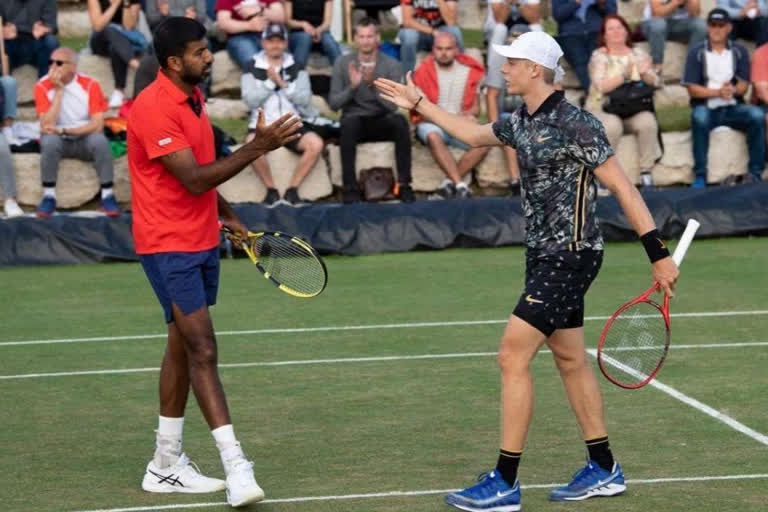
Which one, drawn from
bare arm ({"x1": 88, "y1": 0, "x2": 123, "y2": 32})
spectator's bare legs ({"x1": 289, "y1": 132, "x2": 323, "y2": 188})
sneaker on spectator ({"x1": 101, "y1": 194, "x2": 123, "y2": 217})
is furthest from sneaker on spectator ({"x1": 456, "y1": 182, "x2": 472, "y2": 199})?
bare arm ({"x1": 88, "y1": 0, "x2": 123, "y2": 32})

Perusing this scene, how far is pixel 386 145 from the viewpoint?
57.2 ft

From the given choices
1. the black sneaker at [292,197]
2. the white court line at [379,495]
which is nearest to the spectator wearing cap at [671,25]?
the black sneaker at [292,197]

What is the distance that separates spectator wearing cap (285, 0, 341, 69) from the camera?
1884 centimetres

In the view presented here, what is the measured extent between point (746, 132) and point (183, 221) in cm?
1228

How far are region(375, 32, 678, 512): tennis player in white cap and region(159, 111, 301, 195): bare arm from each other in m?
1.06

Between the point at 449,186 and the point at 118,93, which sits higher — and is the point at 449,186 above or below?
below

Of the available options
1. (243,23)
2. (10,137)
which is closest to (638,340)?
(10,137)

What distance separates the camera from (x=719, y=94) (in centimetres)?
1789

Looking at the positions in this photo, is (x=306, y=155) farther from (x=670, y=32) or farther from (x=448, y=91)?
(x=670, y=32)

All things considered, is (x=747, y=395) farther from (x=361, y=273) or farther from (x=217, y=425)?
(x=361, y=273)

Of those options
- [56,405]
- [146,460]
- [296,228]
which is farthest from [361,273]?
[146,460]

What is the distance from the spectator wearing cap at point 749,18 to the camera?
64.6 ft

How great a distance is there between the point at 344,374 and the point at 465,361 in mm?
912

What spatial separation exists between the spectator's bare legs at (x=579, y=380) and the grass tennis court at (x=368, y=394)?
36 cm
